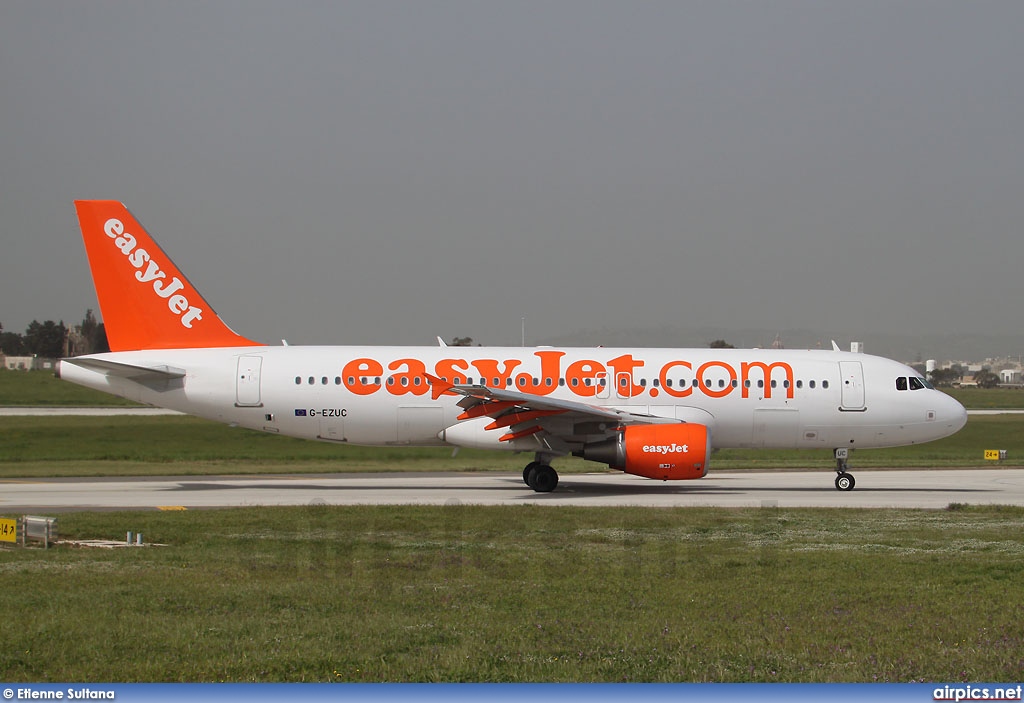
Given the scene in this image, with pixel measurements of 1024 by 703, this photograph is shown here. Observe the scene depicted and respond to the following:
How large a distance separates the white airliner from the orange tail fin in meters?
0.03

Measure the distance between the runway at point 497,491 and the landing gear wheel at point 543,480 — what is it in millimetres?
281

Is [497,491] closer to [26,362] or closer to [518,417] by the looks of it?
[518,417]

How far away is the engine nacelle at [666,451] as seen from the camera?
853 inches

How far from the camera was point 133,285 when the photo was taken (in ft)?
82.2

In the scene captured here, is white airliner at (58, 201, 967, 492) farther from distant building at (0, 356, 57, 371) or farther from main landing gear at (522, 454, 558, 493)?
distant building at (0, 356, 57, 371)

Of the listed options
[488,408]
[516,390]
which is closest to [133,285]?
[488,408]

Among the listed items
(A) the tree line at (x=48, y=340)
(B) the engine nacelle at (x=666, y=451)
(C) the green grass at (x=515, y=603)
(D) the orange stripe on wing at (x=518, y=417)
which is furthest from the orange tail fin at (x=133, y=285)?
(A) the tree line at (x=48, y=340)

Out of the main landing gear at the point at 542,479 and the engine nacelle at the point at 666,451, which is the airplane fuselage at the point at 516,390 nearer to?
the main landing gear at the point at 542,479

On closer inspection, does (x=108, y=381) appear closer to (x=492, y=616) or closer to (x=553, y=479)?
(x=553, y=479)

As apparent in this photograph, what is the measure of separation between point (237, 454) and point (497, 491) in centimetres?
1595

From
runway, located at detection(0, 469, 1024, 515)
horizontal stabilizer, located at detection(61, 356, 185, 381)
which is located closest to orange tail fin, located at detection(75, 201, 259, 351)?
horizontal stabilizer, located at detection(61, 356, 185, 381)

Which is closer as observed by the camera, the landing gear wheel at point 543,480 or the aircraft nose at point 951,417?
the landing gear wheel at point 543,480

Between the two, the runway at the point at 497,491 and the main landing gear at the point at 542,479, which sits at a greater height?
the main landing gear at the point at 542,479

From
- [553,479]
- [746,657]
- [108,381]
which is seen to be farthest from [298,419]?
[746,657]
